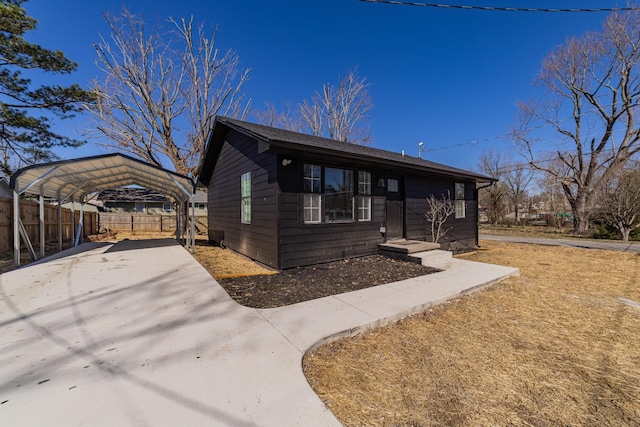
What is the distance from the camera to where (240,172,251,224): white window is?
701cm

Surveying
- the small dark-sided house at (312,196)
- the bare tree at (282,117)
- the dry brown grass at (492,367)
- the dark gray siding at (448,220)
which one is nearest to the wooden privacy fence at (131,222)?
the bare tree at (282,117)

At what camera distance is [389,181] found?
767cm

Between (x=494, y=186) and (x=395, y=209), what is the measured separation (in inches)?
950

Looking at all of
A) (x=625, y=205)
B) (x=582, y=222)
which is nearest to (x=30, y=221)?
(x=625, y=205)

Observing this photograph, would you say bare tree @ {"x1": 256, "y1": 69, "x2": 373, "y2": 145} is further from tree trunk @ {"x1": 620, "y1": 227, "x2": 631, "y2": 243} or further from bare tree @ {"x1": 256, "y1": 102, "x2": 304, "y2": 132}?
tree trunk @ {"x1": 620, "y1": 227, "x2": 631, "y2": 243}

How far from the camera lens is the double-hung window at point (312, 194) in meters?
5.86

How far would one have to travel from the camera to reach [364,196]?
687cm

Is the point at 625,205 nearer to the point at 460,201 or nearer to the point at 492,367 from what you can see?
the point at 460,201

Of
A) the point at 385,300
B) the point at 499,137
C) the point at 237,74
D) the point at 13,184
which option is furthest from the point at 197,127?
the point at 499,137

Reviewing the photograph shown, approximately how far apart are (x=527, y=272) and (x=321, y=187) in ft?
17.2

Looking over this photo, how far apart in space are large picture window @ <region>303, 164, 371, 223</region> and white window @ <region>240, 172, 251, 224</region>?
201 cm

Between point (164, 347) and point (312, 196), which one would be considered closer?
point (164, 347)

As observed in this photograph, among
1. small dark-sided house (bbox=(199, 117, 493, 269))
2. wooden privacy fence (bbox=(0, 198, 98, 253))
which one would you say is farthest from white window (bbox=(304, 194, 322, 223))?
wooden privacy fence (bbox=(0, 198, 98, 253))

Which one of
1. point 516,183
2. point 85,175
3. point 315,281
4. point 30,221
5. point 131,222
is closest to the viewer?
point 315,281
